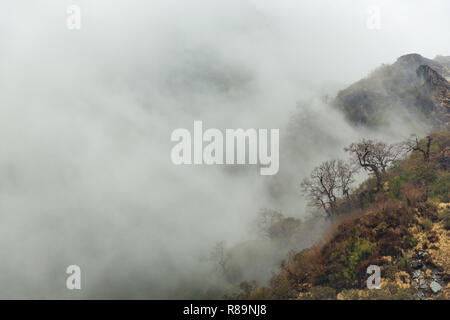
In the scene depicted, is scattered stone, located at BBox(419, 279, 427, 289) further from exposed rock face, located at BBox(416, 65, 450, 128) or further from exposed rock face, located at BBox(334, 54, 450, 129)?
exposed rock face, located at BBox(416, 65, 450, 128)

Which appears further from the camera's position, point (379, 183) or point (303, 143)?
point (303, 143)

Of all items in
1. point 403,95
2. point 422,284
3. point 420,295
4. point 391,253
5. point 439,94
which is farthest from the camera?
point 403,95

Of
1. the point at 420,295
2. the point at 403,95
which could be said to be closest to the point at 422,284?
the point at 420,295

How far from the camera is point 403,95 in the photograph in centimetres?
6312

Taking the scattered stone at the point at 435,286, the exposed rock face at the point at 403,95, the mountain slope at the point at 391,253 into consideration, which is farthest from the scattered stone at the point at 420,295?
the exposed rock face at the point at 403,95

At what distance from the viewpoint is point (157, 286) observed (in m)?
63.8

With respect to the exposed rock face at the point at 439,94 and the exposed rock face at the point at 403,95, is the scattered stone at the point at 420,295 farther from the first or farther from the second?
the exposed rock face at the point at 439,94

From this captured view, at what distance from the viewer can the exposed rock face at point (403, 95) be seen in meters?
52.0

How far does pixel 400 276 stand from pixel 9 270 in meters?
249

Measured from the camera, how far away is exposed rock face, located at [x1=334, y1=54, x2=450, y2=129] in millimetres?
51969

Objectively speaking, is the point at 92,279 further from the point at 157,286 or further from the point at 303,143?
the point at 303,143

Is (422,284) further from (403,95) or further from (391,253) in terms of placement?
(403,95)
